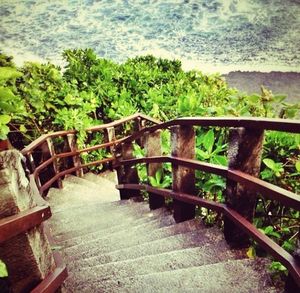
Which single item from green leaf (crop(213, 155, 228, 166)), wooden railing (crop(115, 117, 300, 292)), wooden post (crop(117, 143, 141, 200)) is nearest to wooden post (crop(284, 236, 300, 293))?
wooden railing (crop(115, 117, 300, 292))

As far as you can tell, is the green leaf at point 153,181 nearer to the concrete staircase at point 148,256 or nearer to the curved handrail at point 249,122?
the concrete staircase at point 148,256

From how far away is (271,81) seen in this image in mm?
12805

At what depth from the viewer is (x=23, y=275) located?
4.27 ft

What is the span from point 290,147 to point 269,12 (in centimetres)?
1216

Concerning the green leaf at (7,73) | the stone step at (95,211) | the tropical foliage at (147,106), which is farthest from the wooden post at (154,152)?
the green leaf at (7,73)

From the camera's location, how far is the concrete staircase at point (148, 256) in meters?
1.94

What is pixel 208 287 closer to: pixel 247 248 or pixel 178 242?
pixel 247 248

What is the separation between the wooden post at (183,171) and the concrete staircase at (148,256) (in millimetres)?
123

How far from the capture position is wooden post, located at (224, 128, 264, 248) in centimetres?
199

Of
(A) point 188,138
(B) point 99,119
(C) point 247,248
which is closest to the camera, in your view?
(C) point 247,248

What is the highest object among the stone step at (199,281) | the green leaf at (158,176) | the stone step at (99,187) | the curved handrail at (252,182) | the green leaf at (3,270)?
the green leaf at (3,270)

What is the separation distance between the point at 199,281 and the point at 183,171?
3.77 feet

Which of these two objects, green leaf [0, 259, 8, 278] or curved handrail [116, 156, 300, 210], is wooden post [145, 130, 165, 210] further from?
green leaf [0, 259, 8, 278]

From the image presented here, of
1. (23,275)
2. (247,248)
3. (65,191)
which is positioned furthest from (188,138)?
(65,191)
